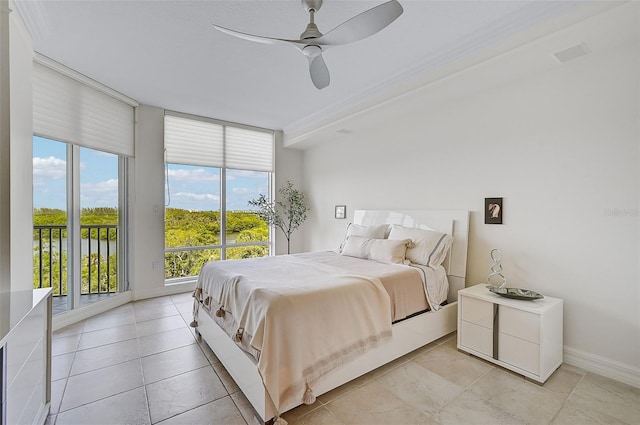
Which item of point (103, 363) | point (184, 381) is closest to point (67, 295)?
point (103, 363)

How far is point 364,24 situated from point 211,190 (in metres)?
3.78

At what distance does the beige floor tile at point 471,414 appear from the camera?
1.71m

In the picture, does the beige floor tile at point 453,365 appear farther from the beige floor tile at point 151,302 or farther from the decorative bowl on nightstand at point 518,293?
the beige floor tile at point 151,302

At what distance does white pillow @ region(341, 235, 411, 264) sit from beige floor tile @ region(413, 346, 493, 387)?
0.87 m

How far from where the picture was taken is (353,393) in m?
1.99

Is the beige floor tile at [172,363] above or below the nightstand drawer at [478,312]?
below

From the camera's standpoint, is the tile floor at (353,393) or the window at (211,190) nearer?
the tile floor at (353,393)

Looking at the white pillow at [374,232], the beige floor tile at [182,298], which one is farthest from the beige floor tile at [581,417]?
the beige floor tile at [182,298]

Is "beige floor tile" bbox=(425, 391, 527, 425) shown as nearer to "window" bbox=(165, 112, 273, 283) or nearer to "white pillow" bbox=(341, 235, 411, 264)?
"white pillow" bbox=(341, 235, 411, 264)

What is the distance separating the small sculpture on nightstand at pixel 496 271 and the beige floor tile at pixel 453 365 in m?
0.76

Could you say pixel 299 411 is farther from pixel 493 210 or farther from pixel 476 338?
pixel 493 210

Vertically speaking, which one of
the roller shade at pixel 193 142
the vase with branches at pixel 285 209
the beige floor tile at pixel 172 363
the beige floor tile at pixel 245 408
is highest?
the roller shade at pixel 193 142

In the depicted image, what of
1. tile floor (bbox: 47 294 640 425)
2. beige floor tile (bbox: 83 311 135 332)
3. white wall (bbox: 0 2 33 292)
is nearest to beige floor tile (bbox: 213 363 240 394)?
tile floor (bbox: 47 294 640 425)

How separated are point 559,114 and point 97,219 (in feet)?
16.6
